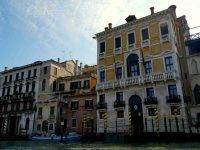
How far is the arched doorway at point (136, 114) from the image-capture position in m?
28.0

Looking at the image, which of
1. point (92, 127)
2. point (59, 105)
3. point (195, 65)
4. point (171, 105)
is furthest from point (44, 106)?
point (195, 65)

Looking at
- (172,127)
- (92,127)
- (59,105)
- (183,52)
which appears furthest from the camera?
(59,105)

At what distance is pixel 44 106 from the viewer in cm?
4044

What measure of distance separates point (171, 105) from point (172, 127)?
94.9 inches

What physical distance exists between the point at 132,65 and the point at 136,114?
6.52m

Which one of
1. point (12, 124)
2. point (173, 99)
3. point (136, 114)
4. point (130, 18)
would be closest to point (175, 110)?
point (173, 99)

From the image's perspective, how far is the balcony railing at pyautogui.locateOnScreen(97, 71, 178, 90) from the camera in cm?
2652

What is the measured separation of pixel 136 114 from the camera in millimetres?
28484

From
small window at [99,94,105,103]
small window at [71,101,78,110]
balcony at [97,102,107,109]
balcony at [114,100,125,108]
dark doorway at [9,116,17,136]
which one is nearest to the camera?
balcony at [114,100,125,108]

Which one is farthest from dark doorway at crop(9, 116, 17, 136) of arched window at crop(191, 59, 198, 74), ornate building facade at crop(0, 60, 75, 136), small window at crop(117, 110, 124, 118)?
arched window at crop(191, 59, 198, 74)

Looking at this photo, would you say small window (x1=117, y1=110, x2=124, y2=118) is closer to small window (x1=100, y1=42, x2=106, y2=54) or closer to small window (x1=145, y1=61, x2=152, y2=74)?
small window (x1=145, y1=61, x2=152, y2=74)

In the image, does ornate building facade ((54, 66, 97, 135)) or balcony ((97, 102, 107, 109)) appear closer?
balcony ((97, 102, 107, 109))

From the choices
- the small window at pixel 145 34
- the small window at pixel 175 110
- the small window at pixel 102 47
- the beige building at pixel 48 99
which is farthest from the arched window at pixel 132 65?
the beige building at pixel 48 99

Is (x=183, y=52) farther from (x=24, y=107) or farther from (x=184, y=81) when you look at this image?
(x=24, y=107)
